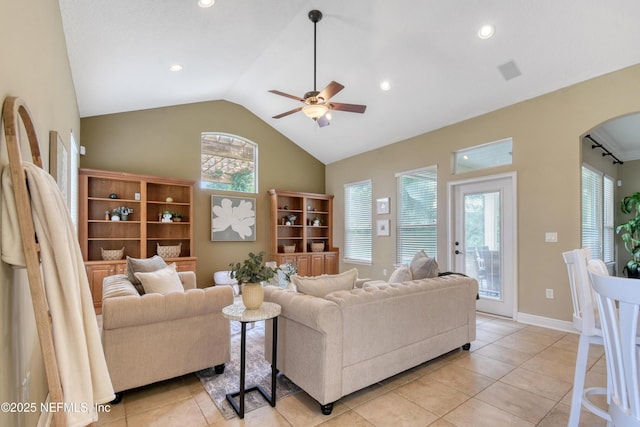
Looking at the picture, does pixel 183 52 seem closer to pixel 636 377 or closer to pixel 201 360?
pixel 201 360

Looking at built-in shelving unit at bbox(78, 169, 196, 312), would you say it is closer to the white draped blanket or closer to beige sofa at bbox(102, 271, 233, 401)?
beige sofa at bbox(102, 271, 233, 401)

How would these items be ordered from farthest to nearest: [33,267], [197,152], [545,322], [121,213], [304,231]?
[304,231]
[197,152]
[121,213]
[545,322]
[33,267]

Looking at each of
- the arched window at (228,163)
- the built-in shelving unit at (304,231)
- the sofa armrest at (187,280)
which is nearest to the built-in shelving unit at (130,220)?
the arched window at (228,163)

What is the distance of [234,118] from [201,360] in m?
5.16

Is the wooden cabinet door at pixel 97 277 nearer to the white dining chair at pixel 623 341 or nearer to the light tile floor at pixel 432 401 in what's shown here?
the light tile floor at pixel 432 401

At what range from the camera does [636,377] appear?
1.22 metres

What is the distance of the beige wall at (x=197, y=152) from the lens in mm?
5234

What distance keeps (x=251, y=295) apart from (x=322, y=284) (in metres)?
0.60

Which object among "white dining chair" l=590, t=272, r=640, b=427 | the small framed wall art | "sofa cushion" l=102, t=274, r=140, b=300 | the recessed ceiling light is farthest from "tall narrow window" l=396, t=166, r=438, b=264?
"sofa cushion" l=102, t=274, r=140, b=300

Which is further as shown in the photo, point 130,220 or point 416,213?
point 416,213

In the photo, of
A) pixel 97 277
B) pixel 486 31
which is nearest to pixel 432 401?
pixel 486 31

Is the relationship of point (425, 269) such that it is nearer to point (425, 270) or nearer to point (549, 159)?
point (425, 270)

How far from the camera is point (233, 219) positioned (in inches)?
250

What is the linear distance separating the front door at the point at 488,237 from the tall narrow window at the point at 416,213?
1.41ft
